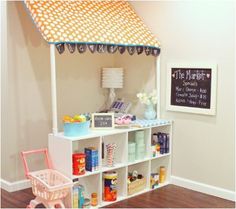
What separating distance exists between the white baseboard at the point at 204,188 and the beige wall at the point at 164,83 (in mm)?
47

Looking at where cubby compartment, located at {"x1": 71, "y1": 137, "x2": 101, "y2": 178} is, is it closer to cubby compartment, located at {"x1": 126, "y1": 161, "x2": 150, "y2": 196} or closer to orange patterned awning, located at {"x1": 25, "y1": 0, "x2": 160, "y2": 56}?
cubby compartment, located at {"x1": 126, "y1": 161, "x2": 150, "y2": 196}

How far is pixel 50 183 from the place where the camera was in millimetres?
3457

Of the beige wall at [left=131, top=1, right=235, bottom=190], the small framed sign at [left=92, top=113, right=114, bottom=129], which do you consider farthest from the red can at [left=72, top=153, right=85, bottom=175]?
the beige wall at [left=131, top=1, right=235, bottom=190]

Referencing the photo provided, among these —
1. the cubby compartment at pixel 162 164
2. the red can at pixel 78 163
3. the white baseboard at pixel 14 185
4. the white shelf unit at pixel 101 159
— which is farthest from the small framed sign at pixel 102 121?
the white baseboard at pixel 14 185

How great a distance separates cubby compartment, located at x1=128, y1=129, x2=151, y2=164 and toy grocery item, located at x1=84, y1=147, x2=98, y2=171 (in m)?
0.44

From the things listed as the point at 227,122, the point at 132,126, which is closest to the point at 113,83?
the point at 132,126

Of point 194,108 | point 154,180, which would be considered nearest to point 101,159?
point 154,180

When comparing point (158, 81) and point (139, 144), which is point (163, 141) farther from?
point (158, 81)

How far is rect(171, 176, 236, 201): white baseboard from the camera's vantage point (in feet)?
12.2

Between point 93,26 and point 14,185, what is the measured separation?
1819 mm

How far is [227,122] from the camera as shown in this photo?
145 inches

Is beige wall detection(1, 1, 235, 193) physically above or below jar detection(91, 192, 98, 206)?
above

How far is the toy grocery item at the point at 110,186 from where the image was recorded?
3.63 metres

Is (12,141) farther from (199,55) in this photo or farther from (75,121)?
(199,55)
